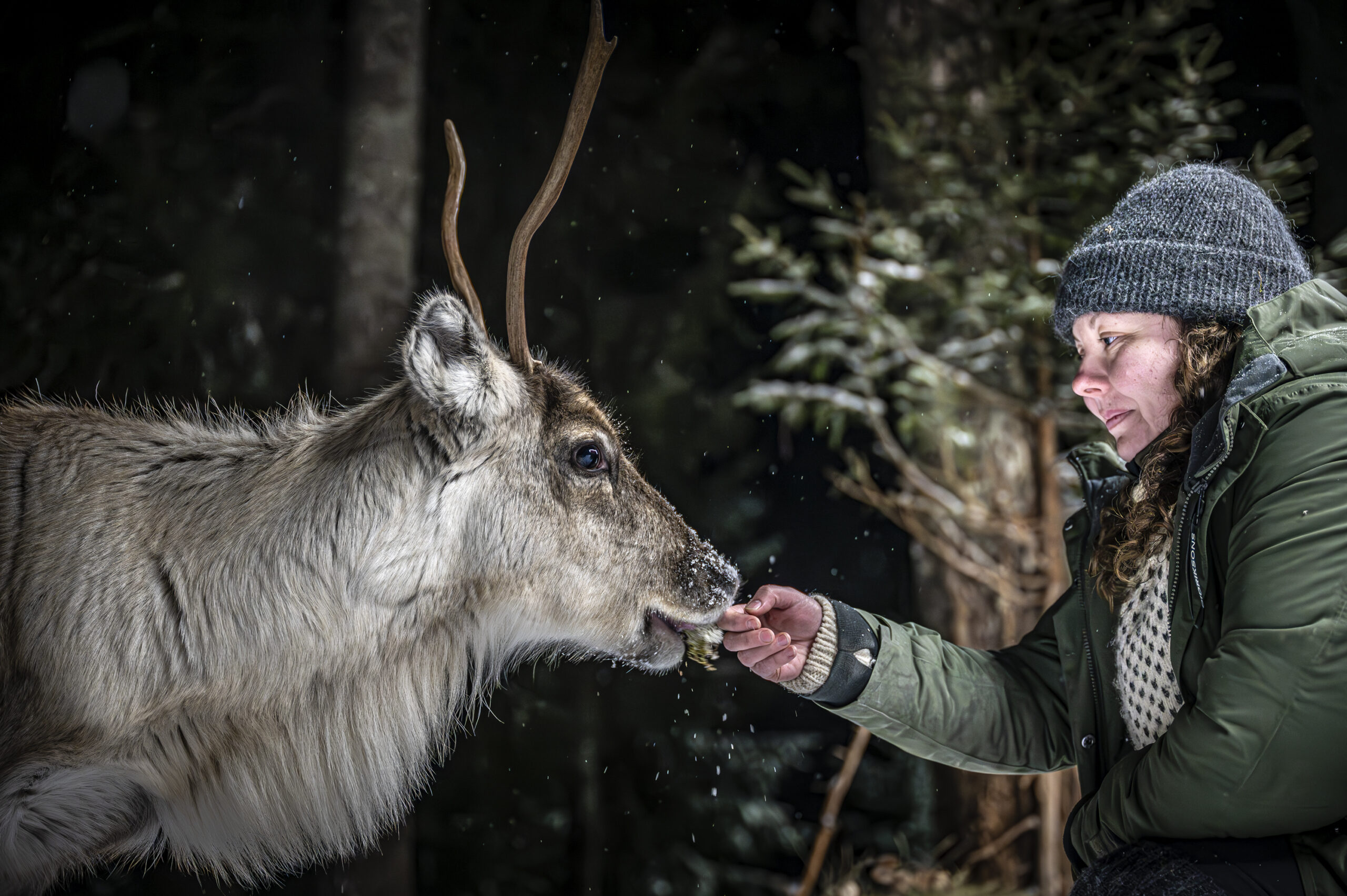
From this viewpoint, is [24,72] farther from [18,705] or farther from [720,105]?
[720,105]

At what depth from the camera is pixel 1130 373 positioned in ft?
4.43

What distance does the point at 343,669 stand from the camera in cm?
151

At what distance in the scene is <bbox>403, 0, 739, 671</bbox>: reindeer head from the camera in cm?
148

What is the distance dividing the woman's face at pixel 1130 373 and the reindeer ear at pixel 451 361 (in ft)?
3.01

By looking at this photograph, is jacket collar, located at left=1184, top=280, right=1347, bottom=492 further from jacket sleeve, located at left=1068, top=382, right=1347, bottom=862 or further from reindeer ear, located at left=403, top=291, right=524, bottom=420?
reindeer ear, located at left=403, top=291, right=524, bottom=420

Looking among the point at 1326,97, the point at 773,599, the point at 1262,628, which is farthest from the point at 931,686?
the point at 1326,97

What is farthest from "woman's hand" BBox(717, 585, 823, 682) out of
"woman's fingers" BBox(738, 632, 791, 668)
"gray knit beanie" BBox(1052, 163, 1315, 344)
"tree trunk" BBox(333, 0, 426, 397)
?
"tree trunk" BBox(333, 0, 426, 397)

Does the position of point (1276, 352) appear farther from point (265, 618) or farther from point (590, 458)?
point (265, 618)

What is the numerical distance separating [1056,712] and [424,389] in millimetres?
1211

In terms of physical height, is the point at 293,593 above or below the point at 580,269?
below

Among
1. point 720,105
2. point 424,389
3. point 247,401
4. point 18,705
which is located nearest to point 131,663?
point 18,705

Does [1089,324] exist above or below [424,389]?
above

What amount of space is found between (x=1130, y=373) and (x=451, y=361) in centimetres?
104

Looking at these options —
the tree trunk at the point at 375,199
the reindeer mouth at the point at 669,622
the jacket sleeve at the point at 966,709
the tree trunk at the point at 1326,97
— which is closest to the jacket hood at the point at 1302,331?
the jacket sleeve at the point at 966,709
